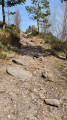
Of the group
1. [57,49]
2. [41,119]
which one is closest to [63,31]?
[57,49]

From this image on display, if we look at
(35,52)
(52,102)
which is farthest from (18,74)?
(35,52)

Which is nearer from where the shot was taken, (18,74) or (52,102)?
(52,102)

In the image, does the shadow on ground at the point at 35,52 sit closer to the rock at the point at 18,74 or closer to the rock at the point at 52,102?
the rock at the point at 18,74

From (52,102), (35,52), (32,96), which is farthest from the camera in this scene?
(35,52)

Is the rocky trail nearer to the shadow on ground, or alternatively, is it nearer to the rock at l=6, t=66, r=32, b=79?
the rock at l=6, t=66, r=32, b=79

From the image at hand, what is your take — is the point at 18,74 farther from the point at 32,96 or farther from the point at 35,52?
the point at 35,52

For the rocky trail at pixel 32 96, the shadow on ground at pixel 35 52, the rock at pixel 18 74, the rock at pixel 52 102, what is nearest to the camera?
the rocky trail at pixel 32 96

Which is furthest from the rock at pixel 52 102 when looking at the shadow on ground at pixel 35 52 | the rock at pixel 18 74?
the shadow on ground at pixel 35 52

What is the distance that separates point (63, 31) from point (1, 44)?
18.9 feet

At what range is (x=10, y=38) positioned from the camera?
7.91 metres

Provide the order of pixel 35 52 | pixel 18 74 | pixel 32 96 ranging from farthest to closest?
1. pixel 35 52
2. pixel 18 74
3. pixel 32 96

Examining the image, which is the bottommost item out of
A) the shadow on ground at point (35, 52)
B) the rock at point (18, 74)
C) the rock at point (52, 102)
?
the shadow on ground at point (35, 52)

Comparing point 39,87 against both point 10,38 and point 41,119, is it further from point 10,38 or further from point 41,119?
point 10,38

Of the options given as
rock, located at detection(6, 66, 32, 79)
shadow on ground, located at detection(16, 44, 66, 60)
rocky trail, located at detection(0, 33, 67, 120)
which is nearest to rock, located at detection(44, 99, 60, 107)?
rocky trail, located at detection(0, 33, 67, 120)
